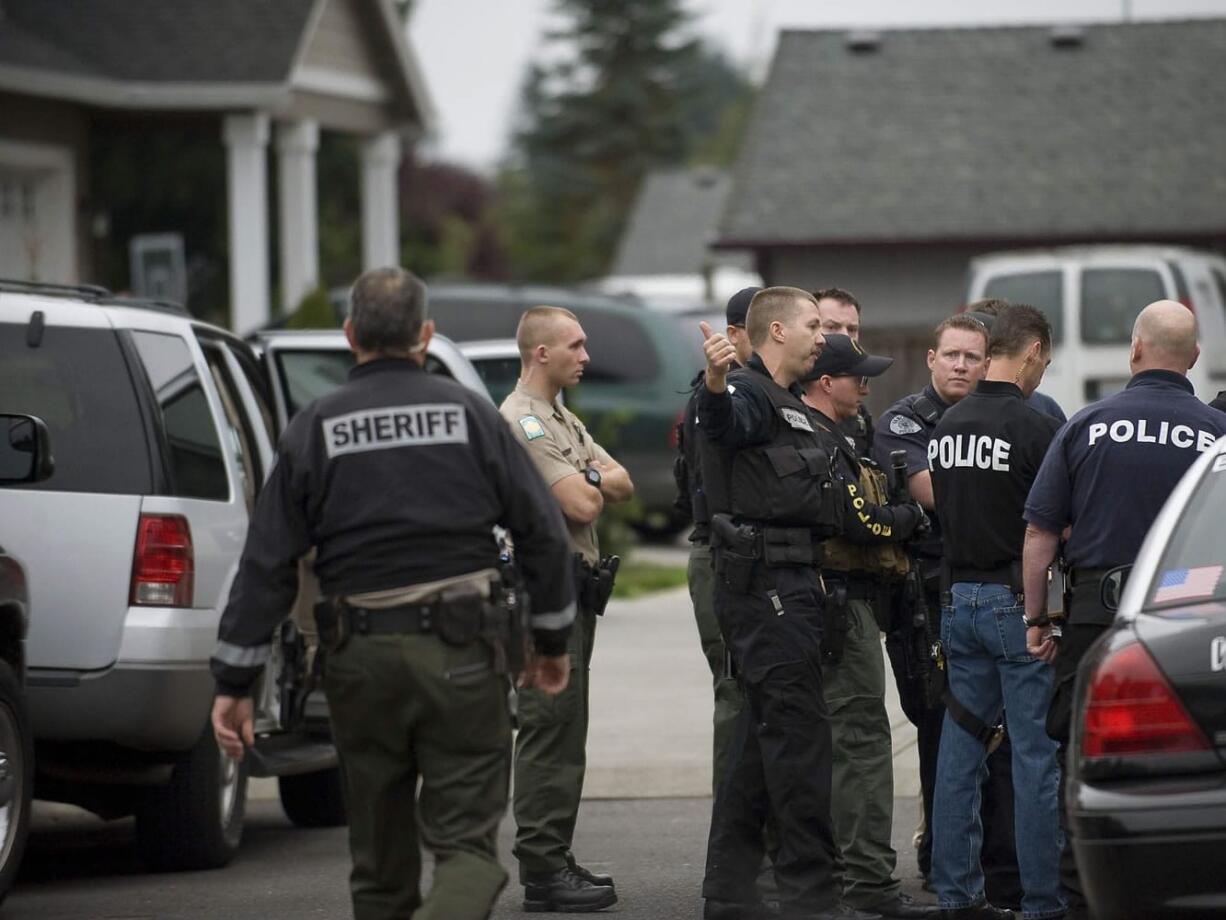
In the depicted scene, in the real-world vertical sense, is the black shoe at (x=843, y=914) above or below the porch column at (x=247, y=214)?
below

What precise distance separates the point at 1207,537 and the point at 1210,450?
0.36m

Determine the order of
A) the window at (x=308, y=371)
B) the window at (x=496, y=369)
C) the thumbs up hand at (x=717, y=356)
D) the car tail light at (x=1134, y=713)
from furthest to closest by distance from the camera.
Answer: the window at (x=496, y=369) < the window at (x=308, y=371) < the thumbs up hand at (x=717, y=356) < the car tail light at (x=1134, y=713)

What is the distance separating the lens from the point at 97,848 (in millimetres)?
8898

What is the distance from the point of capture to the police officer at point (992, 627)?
6.75 metres

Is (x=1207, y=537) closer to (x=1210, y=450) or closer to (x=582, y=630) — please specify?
(x=1210, y=450)

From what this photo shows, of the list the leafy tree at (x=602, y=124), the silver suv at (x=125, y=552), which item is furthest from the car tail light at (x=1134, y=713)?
the leafy tree at (x=602, y=124)

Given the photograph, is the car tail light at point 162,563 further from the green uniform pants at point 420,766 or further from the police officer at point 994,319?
the police officer at point 994,319

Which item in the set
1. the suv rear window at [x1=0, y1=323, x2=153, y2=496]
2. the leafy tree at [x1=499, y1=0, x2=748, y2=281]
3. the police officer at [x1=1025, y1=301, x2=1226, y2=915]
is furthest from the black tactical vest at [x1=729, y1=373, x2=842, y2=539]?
the leafy tree at [x1=499, y1=0, x2=748, y2=281]

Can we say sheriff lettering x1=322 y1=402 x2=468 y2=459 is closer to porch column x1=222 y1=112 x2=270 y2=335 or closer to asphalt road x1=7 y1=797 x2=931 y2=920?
asphalt road x1=7 y1=797 x2=931 y2=920

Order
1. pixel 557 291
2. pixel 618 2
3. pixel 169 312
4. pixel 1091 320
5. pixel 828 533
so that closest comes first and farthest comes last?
pixel 828 533 < pixel 169 312 < pixel 1091 320 < pixel 557 291 < pixel 618 2

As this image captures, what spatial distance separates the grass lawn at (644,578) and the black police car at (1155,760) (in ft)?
38.0

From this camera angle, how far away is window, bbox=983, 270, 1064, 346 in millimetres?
17656

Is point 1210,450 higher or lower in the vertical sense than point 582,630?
higher

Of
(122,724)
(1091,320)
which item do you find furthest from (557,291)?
(122,724)
